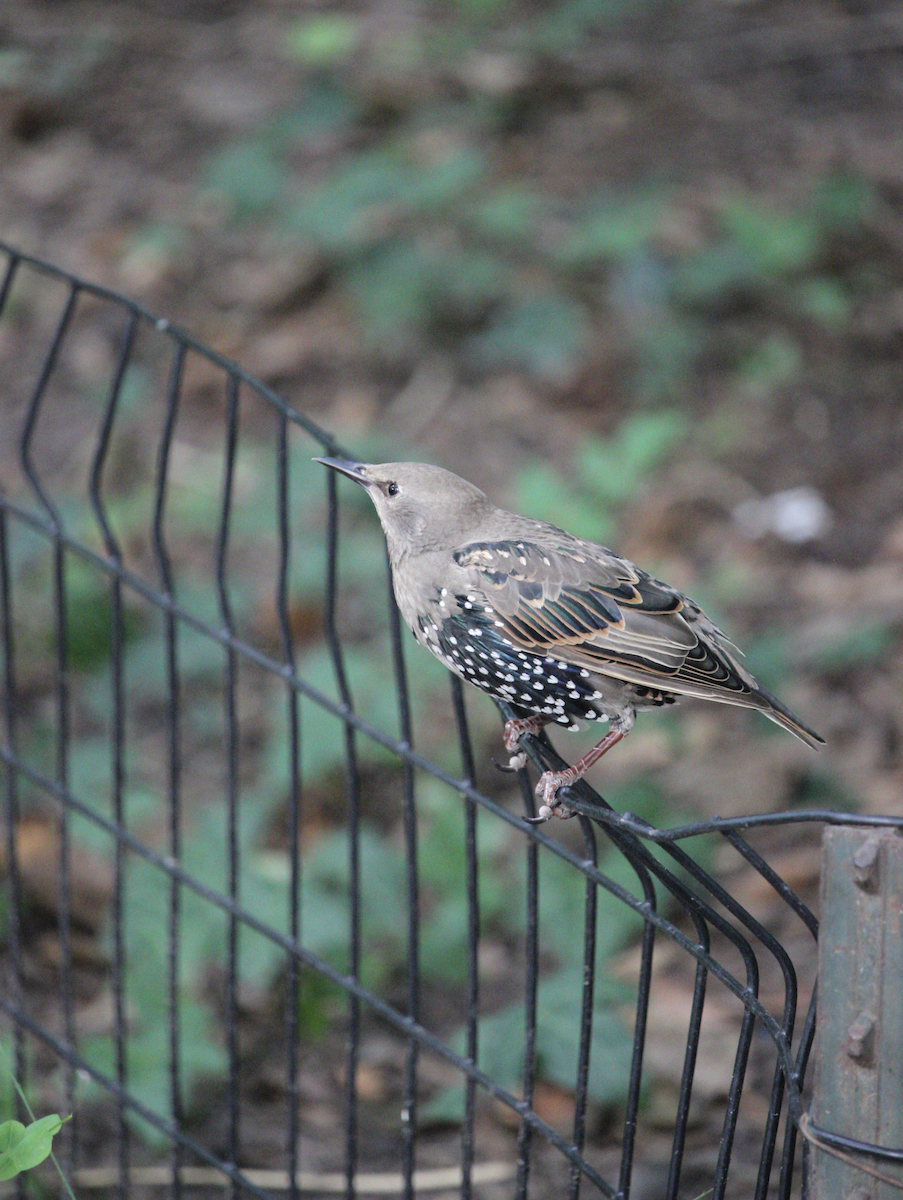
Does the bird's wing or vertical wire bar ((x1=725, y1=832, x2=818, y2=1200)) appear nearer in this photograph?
vertical wire bar ((x1=725, y1=832, x2=818, y2=1200))

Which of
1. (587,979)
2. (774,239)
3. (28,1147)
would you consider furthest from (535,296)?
(28,1147)

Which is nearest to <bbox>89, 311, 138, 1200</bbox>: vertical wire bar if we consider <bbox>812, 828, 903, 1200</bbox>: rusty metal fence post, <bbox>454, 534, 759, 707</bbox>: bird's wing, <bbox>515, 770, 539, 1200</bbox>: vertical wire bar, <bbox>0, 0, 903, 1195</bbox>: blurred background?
<bbox>0, 0, 903, 1195</bbox>: blurred background

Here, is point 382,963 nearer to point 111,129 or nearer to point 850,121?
point 850,121

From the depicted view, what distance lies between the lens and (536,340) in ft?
20.2

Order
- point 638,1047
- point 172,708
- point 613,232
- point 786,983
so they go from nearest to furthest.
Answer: point 786,983 < point 638,1047 < point 172,708 < point 613,232

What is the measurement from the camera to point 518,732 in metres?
2.52

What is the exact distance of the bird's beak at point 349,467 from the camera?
249cm

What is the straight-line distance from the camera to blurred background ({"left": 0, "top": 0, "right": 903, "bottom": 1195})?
15.0ft

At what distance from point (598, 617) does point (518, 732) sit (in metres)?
0.25

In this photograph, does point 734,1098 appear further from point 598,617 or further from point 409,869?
point 598,617

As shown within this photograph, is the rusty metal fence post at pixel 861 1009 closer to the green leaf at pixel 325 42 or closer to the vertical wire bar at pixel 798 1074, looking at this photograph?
the vertical wire bar at pixel 798 1074

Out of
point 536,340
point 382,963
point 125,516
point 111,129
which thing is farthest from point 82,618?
point 111,129

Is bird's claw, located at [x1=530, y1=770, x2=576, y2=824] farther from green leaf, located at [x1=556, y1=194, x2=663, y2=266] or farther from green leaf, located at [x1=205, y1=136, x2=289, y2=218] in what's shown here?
green leaf, located at [x1=205, y1=136, x2=289, y2=218]

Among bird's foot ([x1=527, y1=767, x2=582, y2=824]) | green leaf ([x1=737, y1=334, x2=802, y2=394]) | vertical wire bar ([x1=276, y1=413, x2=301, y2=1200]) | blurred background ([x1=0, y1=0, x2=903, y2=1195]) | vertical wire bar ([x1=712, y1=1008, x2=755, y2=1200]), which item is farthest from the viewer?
green leaf ([x1=737, y1=334, x2=802, y2=394])
